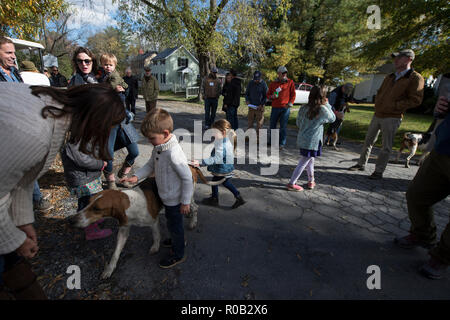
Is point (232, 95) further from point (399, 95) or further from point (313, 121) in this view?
point (399, 95)

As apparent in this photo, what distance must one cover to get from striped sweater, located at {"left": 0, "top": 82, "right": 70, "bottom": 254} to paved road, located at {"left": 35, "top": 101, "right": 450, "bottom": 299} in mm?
1223

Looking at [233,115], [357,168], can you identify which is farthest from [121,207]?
[233,115]

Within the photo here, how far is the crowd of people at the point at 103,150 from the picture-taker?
116 cm

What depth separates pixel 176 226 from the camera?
231 centimetres

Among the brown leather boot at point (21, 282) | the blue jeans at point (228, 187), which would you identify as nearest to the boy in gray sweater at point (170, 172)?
the brown leather boot at point (21, 282)

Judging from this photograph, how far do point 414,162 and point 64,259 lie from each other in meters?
8.37

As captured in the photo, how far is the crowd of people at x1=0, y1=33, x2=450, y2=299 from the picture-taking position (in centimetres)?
116

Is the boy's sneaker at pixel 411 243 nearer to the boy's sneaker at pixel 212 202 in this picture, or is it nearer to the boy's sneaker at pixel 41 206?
the boy's sneaker at pixel 212 202

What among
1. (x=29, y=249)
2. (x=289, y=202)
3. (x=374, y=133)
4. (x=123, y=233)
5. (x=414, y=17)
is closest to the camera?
(x=29, y=249)

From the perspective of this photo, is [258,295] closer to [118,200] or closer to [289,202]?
[118,200]

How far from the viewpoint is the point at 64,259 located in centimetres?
239

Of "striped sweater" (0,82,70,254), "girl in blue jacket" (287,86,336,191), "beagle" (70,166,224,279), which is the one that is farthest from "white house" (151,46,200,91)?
"striped sweater" (0,82,70,254)

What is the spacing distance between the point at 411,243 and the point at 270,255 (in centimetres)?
184
